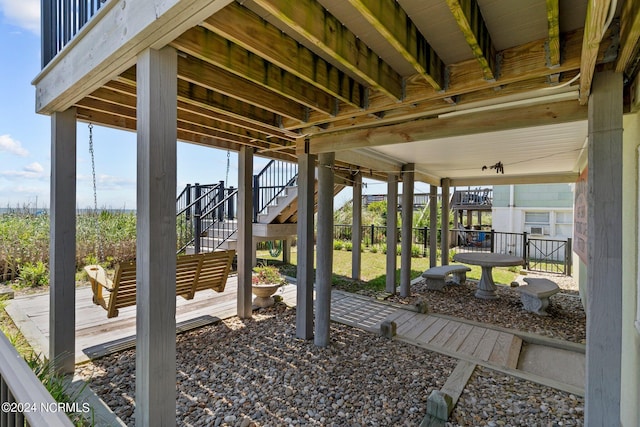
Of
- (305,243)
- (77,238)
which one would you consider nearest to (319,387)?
(305,243)

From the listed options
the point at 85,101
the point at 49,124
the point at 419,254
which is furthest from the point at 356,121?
the point at 419,254

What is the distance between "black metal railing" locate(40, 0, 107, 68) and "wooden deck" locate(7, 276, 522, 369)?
9.74 ft

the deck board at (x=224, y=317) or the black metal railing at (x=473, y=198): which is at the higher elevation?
the black metal railing at (x=473, y=198)

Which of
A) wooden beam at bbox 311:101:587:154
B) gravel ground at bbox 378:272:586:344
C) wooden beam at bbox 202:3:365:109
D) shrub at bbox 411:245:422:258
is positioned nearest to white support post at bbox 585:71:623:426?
wooden beam at bbox 311:101:587:154

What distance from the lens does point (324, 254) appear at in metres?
3.66

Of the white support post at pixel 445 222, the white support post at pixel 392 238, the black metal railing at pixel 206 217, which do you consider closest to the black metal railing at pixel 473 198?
the white support post at pixel 445 222

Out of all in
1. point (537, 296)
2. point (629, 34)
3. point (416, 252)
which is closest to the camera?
point (629, 34)

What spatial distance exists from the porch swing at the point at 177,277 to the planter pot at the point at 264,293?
753 millimetres

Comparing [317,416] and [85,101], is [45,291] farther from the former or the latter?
[317,416]

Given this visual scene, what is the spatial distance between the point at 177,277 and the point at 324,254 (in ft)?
5.94

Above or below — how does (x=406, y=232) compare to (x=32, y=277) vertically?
above

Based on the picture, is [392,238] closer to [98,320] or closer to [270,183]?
[270,183]

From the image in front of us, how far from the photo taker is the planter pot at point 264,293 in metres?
4.81

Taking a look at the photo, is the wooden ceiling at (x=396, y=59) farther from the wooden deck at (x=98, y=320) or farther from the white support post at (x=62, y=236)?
the wooden deck at (x=98, y=320)
